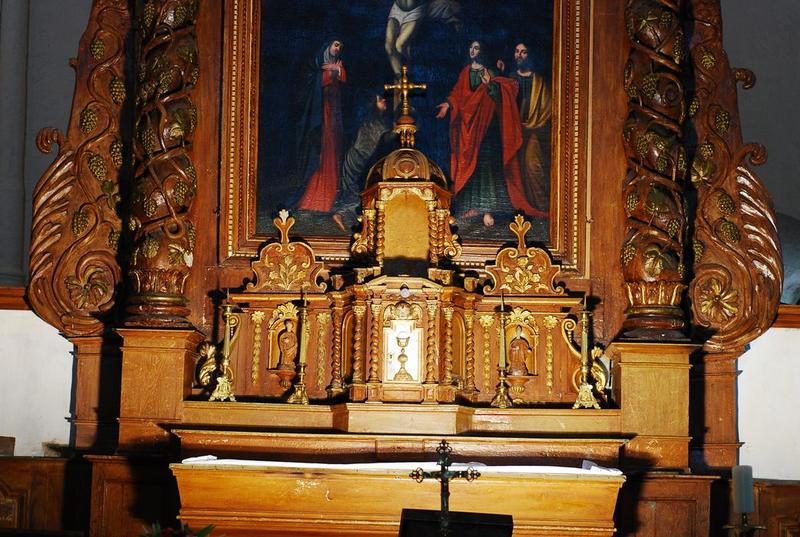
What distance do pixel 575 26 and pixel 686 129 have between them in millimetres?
948

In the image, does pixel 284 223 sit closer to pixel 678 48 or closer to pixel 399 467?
pixel 399 467

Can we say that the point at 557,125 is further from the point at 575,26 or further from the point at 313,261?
the point at 313,261

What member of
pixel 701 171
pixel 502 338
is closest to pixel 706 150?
pixel 701 171

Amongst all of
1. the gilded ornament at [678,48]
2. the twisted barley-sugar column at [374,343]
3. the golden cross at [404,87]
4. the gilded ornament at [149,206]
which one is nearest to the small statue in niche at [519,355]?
the twisted barley-sugar column at [374,343]

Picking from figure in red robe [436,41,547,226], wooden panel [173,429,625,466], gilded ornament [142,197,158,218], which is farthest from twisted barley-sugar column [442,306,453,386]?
gilded ornament [142,197,158,218]

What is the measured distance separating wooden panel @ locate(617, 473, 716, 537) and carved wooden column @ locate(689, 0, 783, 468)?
1.30 feet

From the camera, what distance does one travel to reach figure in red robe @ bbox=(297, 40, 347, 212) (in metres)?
9.13

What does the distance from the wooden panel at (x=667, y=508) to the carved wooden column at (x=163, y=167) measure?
276 centimetres

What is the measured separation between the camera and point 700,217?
9.10 metres

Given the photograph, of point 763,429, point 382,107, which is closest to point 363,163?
point 382,107

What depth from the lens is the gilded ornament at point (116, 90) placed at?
30.6ft

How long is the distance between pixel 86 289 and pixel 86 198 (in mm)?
592

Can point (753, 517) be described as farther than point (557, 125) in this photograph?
No

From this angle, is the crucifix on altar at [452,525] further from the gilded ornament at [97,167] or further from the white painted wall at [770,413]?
the gilded ornament at [97,167]
